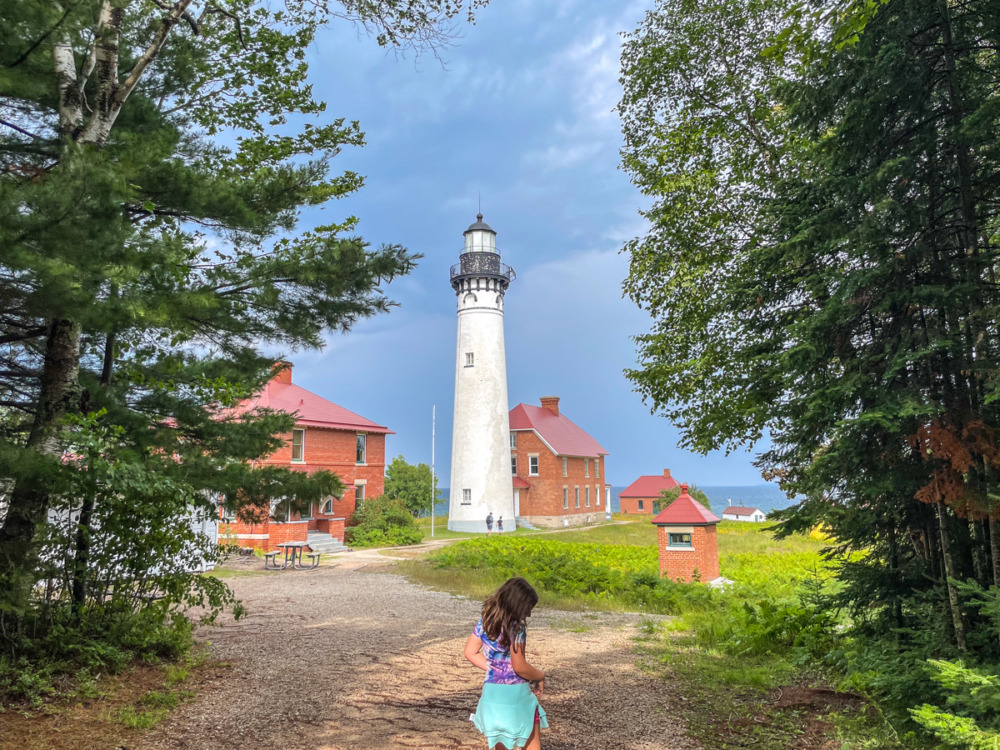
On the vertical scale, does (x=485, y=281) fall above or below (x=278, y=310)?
above

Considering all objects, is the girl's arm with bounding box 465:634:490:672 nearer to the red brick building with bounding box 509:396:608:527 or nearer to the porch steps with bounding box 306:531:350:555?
the porch steps with bounding box 306:531:350:555

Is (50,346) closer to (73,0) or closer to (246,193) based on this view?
(246,193)

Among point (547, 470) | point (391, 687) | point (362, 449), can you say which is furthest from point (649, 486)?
point (391, 687)

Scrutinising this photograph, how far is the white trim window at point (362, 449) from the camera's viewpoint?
1271 inches

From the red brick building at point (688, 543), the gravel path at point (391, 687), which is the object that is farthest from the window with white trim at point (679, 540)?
the gravel path at point (391, 687)

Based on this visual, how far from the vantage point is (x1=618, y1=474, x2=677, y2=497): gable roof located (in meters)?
67.4

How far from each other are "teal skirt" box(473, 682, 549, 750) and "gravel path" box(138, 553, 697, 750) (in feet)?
5.69

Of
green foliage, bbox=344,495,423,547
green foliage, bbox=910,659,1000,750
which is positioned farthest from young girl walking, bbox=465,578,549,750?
green foliage, bbox=344,495,423,547

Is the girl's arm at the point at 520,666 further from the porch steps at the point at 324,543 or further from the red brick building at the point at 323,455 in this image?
the porch steps at the point at 324,543

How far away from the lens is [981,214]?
6059 mm

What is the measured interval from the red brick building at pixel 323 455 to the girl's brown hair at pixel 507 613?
22096mm

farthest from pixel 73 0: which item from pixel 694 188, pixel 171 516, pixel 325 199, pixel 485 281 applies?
pixel 485 281

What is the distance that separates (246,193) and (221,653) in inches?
259

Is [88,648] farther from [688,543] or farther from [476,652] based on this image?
[688,543]
